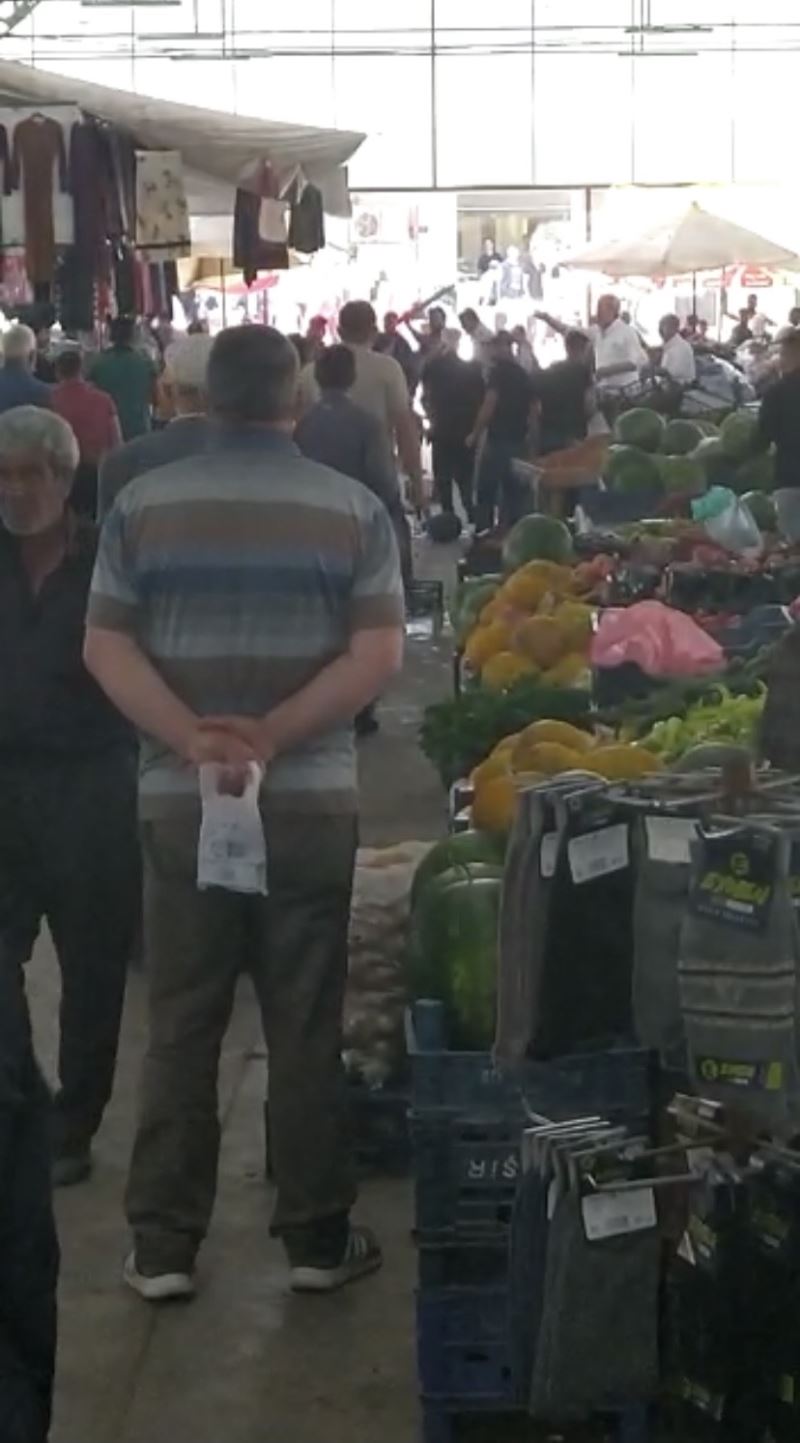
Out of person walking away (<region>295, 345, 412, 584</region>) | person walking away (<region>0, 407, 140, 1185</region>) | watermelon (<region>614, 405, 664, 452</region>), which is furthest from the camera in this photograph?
watermelon (<region>614, 405, 664, 452</region>)

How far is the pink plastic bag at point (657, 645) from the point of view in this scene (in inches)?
247

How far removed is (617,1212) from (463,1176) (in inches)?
21.4

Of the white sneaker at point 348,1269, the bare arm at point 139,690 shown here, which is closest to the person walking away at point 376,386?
the white sneaker at point 348,1269

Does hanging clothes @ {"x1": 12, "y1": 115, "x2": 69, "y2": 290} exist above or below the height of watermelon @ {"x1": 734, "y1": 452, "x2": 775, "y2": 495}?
above

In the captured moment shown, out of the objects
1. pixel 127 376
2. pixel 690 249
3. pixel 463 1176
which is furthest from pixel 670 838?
pixel 690 249

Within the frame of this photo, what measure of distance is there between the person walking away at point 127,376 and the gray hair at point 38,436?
7358 millimetres

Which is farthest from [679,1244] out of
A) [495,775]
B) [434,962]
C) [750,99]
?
[750,99]

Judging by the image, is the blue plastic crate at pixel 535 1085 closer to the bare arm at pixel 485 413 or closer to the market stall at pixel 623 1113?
the market stall at pixel 623 1113

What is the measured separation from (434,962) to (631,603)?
3.42 metres

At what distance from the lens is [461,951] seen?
4.17 meters

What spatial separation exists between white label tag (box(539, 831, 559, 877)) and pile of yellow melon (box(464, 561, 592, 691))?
3.12m

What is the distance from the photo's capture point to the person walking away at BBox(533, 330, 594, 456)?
15.6 m

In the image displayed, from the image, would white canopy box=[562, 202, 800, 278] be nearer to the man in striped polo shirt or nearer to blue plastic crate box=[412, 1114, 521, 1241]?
the man in striped polo shirt

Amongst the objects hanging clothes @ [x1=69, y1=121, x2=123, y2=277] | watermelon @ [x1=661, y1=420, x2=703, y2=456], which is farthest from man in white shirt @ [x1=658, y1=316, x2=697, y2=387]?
hanging clothes @ [x1=69, y1=121, x2=123, y2=277]
